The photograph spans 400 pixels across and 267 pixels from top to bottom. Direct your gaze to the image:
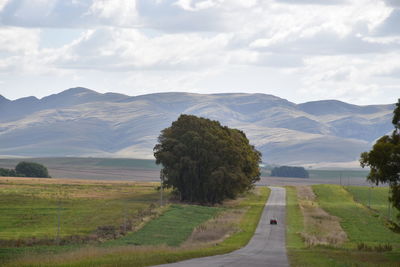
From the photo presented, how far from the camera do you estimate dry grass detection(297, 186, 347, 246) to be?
231ft

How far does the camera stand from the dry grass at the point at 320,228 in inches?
2775

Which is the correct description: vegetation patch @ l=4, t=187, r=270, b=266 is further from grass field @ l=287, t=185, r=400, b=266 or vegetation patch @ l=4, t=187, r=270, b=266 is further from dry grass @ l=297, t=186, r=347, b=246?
dry grass @ l=297, t=186, r=347, b=246

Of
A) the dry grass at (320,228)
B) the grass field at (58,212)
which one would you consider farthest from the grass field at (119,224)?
the dry grass at (320,228)

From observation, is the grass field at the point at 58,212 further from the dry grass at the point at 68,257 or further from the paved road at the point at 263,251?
the dry grass at the point at 68,257

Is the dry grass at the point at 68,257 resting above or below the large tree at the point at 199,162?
below

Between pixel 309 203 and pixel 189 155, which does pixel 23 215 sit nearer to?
pixel 189 155

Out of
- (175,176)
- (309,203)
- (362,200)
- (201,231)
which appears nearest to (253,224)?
(201,231)

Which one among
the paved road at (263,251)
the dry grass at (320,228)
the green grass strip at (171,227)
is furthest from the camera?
the dry grass at (320,228)

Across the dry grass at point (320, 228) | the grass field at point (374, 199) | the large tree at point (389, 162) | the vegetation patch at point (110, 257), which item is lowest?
the dry grass at point (320, 228)

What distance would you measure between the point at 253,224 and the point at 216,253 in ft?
131

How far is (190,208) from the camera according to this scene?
107438 millimetres

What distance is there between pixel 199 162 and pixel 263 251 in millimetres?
69011

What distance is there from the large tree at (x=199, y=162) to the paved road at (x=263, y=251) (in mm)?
7435

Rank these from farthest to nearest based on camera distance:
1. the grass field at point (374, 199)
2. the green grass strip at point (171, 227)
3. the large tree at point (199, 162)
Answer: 1. the large tree at point (199, 162)
2. the grass field at point (374, 199)
3. the green grass strip at point (171, 227)
